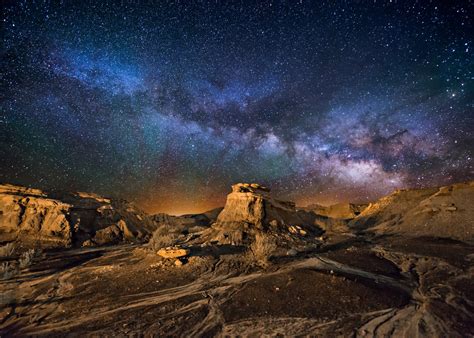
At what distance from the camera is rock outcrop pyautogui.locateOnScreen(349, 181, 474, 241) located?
21.2 m

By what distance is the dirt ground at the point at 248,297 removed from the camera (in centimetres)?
658

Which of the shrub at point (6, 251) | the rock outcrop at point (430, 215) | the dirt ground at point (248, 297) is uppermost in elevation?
the rock outcrop at point (430, 215)

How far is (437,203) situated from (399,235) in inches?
327

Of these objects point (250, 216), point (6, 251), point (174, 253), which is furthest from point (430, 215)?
point (6, 251)

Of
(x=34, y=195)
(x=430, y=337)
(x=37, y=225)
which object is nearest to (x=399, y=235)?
(x=430, y=337)

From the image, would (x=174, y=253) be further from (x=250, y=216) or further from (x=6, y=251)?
(x=6, y=251)

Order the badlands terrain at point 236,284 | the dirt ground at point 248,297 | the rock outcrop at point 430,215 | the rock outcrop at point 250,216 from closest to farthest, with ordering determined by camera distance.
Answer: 1. the dirt ground at point 248,297
2. the badlands terrain at point 236,284
3. the rock outcrop at point 430,215
4. the rock outcrop at point 250,216

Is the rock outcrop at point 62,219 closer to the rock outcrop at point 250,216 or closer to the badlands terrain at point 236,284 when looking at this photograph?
the badlands terrain at point 236,284

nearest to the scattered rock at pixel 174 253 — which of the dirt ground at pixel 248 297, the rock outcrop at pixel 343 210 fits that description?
the dirt ground at pixel 248 297

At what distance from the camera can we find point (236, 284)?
10406 millimetres

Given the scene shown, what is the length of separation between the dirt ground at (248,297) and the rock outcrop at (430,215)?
7.89 m

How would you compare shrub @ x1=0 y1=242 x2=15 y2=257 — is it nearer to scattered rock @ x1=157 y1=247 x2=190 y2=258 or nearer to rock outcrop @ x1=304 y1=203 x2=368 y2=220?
scattered rock @ x1=157 y1=247 x2=190 y2=258

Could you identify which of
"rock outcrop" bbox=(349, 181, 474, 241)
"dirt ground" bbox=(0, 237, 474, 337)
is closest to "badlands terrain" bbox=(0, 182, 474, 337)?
"dirt ground" bbox=(0, 237, 474, 337)

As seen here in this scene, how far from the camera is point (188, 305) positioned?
327 inches
